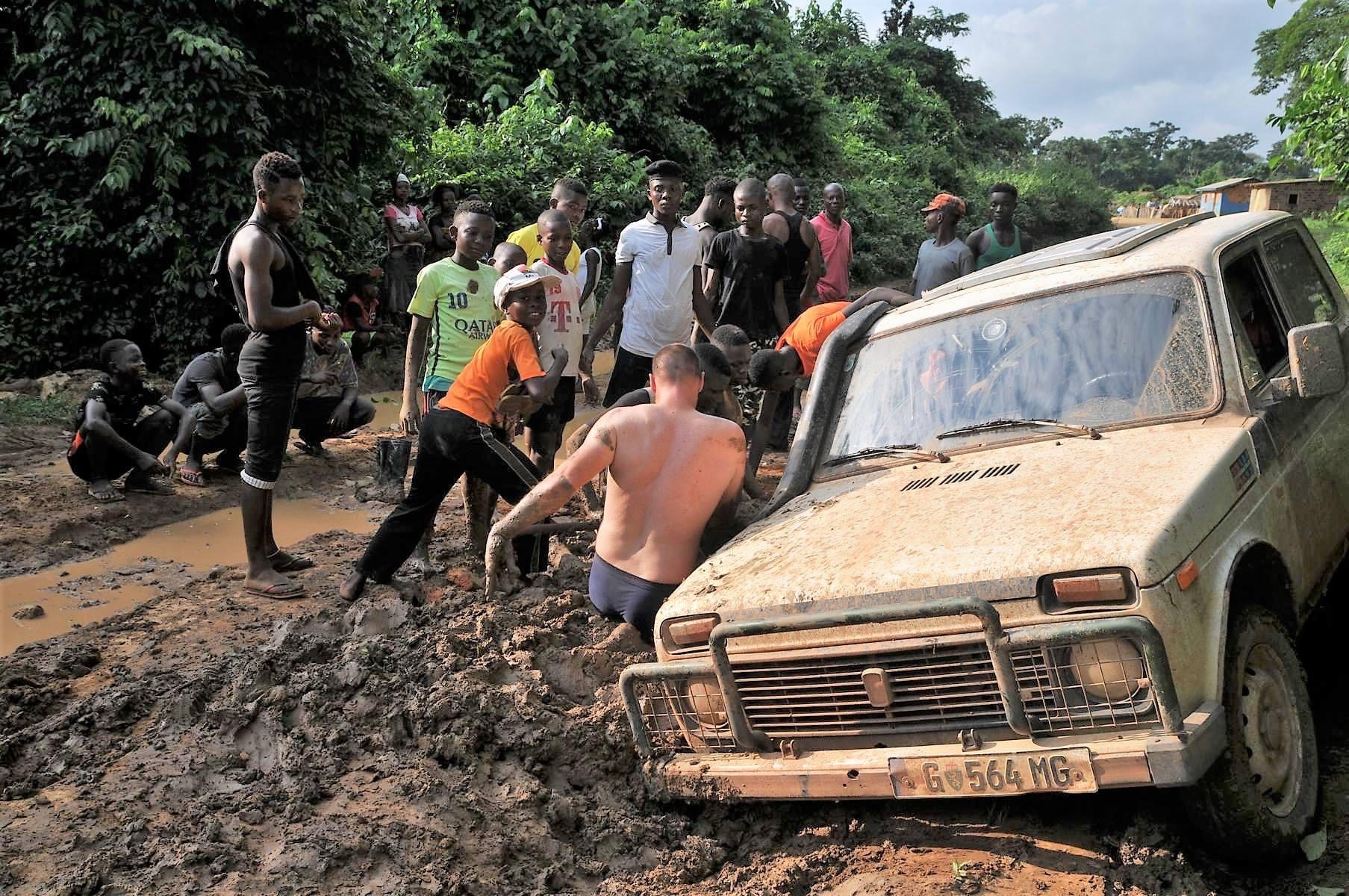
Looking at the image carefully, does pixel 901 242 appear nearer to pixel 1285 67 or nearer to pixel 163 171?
pixel 163 171

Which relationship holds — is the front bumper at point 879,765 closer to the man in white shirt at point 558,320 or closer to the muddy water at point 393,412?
the man in white shirt at point 558,320

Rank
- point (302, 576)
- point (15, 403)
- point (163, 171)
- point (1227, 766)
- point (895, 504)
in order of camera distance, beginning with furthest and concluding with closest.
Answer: point (163, 171) → point (15, 403) → point (302, 576) → point (895, 504) → point (1227, 766)

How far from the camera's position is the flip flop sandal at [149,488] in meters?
7.74

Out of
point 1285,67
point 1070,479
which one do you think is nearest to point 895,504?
point 1070,479

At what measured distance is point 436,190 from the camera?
→ 12.8m

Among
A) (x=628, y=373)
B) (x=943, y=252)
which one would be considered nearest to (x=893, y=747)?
(x=628, y=373)

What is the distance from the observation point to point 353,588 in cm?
565

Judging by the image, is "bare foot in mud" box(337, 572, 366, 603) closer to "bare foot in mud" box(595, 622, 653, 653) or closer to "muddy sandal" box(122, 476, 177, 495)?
"bare foot in mud" box(595, 622, 653, 653)

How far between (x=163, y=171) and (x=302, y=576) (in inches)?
229

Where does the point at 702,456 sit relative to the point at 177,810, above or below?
above

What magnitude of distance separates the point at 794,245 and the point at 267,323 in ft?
13.6

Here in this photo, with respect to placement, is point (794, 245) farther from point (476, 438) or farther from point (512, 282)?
point (476, 438)

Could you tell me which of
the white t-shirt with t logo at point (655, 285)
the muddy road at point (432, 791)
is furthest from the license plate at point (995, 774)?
the white t-shirt with t logo at point (655, 285)

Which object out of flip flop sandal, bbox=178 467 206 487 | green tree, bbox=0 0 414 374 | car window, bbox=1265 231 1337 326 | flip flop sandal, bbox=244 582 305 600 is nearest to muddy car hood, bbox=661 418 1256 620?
car window, bbox=1265 231 1337 326
